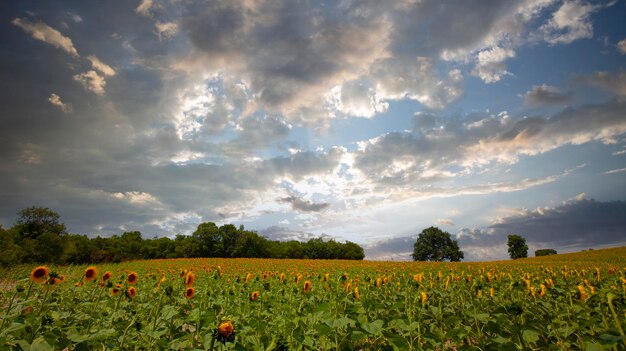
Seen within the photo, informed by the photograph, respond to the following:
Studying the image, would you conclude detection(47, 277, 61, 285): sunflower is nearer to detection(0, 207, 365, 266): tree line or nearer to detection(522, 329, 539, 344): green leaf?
detection(522, 329, 539, 344): green leaf

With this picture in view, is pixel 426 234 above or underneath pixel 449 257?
above

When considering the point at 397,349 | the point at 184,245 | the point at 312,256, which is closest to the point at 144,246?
the point at 184,245

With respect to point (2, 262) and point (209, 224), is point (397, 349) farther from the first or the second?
point (209, 224)

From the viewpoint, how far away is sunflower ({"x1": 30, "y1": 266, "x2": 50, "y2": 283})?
14.6 feet

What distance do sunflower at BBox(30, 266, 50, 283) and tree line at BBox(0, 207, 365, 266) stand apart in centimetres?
4614

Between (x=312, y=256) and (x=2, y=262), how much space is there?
57949 mm

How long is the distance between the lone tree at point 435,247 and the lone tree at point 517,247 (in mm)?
21977

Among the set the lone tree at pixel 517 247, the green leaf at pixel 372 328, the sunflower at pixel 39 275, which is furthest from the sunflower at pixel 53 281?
the lone tree at pixel 517 247

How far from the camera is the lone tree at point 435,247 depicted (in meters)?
80.3

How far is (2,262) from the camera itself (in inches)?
1444

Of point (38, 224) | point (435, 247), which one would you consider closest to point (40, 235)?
point (38, 224)

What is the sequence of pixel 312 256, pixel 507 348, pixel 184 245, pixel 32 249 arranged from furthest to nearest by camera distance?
pixel 312 256 < pixel 184 245 < pixel 32 249 < pixel 507 348

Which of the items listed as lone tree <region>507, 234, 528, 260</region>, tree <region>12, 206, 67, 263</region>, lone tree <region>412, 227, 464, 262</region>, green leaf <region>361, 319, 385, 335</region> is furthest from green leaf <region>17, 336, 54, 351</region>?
lone tree <region>507, 234, 528, 260</region>

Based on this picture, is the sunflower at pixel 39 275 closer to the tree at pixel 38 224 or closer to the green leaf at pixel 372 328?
the green leaf at pixel 372 328
